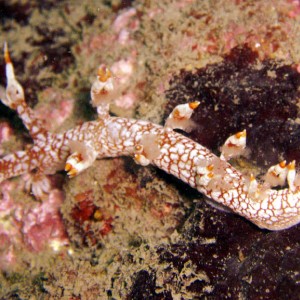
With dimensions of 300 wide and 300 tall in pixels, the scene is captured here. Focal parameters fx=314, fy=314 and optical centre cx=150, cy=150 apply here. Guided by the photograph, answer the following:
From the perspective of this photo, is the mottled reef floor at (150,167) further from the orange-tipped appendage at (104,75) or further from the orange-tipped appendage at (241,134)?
the orange-tipped appendage at (104,75)

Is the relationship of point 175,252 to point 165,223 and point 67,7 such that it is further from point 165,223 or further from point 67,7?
point 67,7

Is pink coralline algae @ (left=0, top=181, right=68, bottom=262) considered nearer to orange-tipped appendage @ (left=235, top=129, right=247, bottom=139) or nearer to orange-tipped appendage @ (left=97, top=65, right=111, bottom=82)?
orange-tipped appendage @ (left=97, top=65, right=111, bottom=82)

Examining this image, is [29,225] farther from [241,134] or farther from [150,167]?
[241,134]

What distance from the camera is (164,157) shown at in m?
3.89

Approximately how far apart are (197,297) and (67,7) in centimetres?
603

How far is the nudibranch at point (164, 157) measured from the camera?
131 inches

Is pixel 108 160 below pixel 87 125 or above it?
below

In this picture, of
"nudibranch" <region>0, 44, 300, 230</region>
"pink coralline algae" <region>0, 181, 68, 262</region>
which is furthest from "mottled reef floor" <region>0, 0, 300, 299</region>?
"nudibranch" <region>0, 44, 300, 230</region>

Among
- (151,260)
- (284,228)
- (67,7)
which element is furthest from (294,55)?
(67,7)

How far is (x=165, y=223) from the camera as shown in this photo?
464cm

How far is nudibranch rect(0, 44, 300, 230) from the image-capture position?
A: 3.32 m

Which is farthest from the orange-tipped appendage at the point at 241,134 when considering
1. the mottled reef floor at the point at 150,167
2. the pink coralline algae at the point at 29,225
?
the pink coralline algae at the point at 29,225

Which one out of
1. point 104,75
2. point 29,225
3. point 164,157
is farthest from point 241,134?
point 29,225

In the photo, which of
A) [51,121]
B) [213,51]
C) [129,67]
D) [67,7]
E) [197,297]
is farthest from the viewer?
[67,7]
